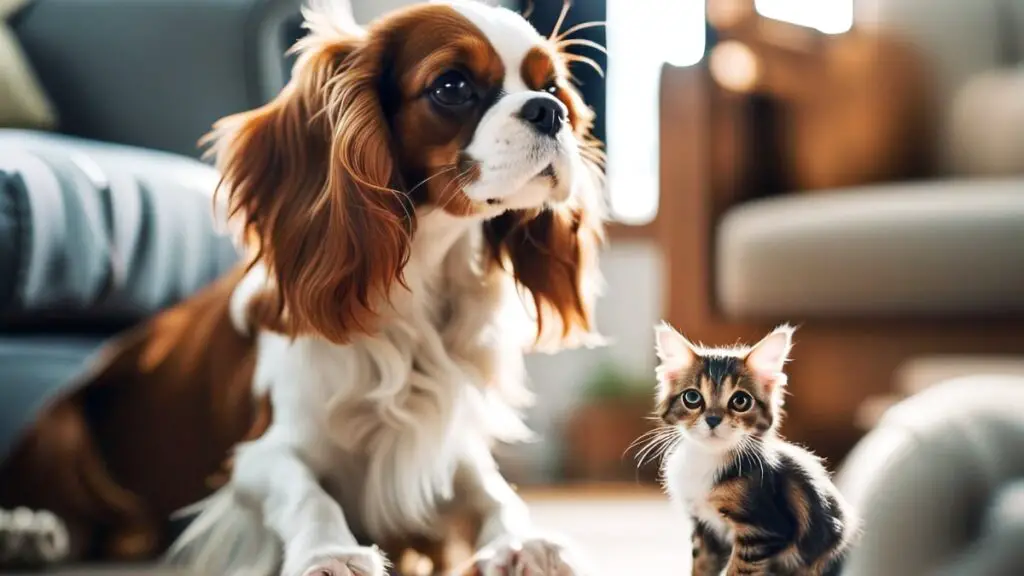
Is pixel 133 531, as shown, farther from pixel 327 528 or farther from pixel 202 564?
pixel 327 528

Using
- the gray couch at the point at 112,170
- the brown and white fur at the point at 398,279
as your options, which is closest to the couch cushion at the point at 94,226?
the gray couch at the point at 112,170

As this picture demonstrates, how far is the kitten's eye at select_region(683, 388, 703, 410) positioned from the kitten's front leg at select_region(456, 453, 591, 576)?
1.08ft

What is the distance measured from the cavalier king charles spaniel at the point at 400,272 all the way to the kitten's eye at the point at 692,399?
0.25m

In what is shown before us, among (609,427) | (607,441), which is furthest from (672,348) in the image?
(609,427)

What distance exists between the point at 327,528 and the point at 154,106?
2.25 ft

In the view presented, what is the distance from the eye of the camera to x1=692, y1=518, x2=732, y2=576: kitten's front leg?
497mm

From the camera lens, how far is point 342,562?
686mm

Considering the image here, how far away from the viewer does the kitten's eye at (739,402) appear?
46cm

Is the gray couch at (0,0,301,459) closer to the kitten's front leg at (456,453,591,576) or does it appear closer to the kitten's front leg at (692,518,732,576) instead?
the kitten's front leg at (456,453,591,576)

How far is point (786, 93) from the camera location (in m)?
0.80

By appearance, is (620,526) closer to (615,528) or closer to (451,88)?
(615,528)

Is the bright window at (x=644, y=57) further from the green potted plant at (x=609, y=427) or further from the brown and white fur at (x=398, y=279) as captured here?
the green potted plant at (x=609, y=427)

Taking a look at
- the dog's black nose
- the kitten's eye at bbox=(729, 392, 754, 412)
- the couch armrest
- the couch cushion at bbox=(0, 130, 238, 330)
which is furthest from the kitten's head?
the couch armrest

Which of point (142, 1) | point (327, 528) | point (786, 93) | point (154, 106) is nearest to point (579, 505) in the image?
point (327, 528)
